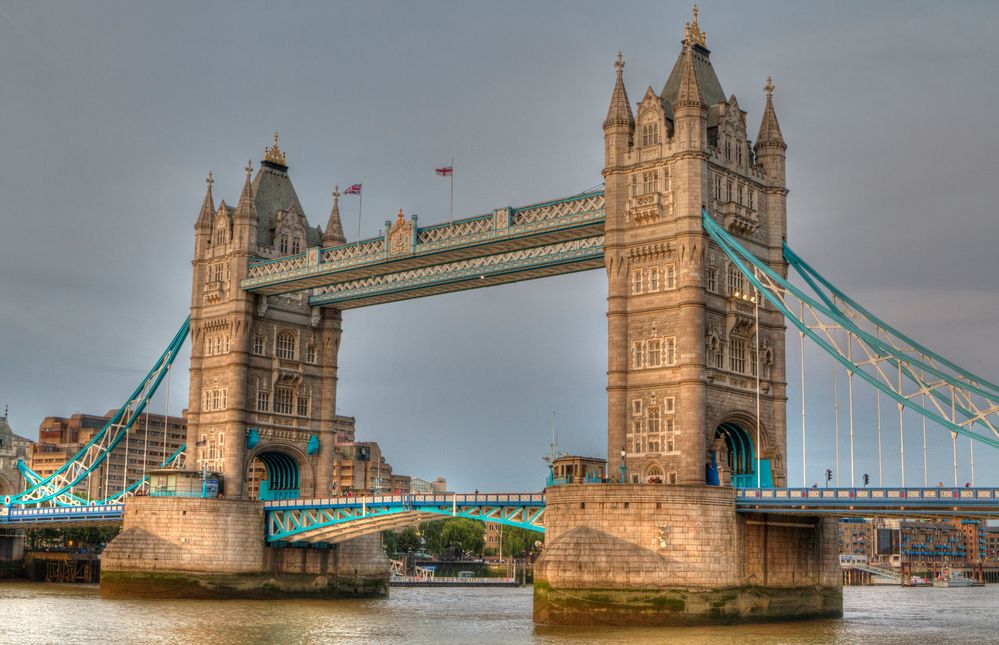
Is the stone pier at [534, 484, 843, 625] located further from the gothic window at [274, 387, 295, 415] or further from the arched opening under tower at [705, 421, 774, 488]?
the gothic window at [274, 387, 295, 415]

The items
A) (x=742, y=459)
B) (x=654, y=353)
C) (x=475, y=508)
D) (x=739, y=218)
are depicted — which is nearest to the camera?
(x=654, y=353)

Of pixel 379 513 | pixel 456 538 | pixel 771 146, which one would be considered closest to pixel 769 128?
pixel 771 146

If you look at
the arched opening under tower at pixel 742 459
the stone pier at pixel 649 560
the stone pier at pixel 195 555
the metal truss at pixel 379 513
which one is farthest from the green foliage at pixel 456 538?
the stone pier at pixel 649 560

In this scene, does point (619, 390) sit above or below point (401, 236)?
below

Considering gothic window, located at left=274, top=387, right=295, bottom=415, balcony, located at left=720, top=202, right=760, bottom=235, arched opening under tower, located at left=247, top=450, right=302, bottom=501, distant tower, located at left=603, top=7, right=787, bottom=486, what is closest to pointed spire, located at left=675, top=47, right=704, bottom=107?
distant tower, located at left=603, top=7, right=787, bottom=486

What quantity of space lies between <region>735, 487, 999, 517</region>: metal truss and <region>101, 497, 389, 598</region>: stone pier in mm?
31324

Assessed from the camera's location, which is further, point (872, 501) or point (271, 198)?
point (271, 198)

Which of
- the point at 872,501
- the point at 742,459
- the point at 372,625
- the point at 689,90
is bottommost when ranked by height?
the point at 372,625

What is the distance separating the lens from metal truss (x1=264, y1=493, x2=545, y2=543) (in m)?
64.2

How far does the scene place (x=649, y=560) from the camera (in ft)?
178

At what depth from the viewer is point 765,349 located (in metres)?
63.4

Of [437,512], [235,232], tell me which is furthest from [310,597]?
[235,232]

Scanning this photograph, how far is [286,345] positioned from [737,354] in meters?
32.1

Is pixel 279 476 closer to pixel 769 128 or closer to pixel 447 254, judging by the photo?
pixel 447 254
